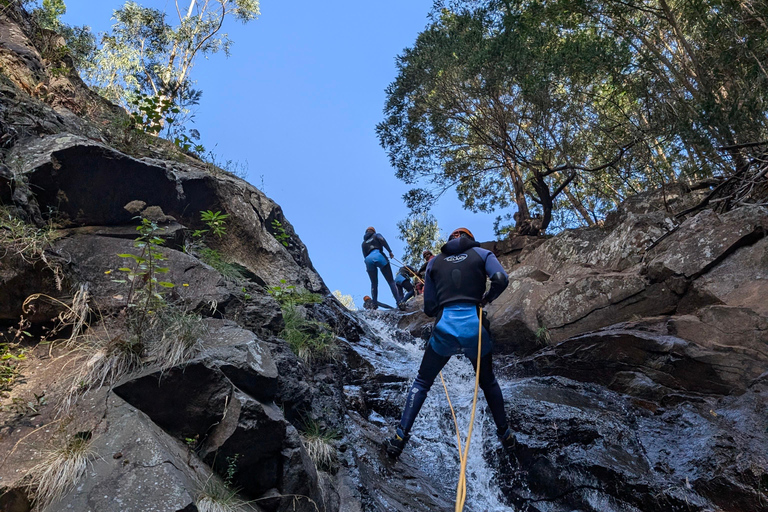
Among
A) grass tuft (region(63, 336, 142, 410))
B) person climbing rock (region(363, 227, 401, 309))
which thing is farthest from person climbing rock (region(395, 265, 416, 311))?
grass tuft (region(63, 336, 142, 410))

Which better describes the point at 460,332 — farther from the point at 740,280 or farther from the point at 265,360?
the point at 740,280

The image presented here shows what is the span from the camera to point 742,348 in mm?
5484

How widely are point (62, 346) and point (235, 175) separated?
606cm

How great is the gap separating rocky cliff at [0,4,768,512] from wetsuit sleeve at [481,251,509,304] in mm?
1601

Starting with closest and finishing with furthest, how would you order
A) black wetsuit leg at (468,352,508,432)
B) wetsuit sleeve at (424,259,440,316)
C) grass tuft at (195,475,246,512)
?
grass tuft at (195,475,246,512)
black wetsuit leg at (468,352,508,432)
wetsuit sleeve at (424,259,440,316)

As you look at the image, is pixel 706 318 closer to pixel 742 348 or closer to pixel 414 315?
pixel 742 348

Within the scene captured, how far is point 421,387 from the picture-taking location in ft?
15.8

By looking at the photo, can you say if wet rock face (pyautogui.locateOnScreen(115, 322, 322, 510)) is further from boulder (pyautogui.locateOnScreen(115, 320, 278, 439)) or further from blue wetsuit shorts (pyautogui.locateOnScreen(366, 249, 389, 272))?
blue wetsuit shorts (pyautogui.locateOnScreen(366, 249, 389, 272))

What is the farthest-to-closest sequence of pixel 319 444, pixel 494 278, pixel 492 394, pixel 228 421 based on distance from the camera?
pixel 494 278
pixel 492 394
pixel 319 444
pixel 228 421

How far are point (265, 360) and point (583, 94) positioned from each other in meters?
12.2

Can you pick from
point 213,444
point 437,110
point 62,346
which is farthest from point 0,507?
point 437,110

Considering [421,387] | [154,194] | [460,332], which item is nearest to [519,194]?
[460,332]

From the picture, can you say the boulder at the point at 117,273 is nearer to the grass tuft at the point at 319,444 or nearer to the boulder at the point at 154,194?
the boulder at the point at 154,194

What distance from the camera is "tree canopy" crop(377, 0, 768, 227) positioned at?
794 cm
